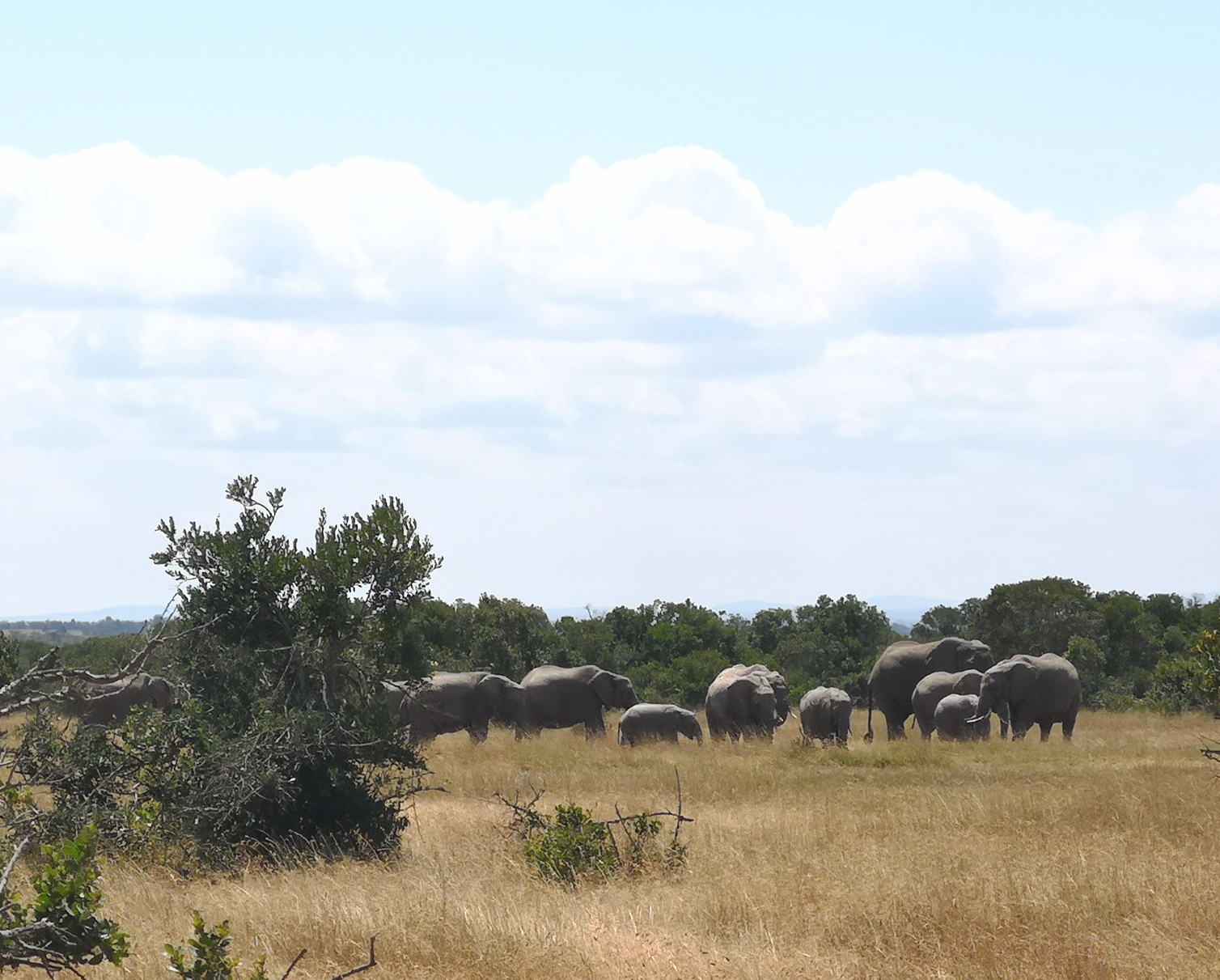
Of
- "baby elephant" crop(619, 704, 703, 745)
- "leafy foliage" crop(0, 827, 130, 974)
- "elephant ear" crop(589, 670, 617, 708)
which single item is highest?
"leafy foliage" crop(0, 827, 130, 974)

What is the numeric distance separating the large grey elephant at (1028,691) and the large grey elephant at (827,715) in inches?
145

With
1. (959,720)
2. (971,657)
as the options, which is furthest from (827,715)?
(971,657)

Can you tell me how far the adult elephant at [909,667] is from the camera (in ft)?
138

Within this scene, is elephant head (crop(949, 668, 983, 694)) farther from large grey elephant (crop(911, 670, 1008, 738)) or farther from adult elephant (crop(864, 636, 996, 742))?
adult elephant (crop(864, 636, 996, 742))

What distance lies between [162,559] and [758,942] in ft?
31.5

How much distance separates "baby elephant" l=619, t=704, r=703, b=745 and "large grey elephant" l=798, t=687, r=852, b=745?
111 inches

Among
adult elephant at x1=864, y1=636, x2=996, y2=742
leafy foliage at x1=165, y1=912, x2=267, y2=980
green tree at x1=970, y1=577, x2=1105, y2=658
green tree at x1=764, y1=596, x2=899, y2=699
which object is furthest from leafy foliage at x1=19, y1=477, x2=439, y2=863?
green tree at x1=970, y1=577, x2=1105, y2=658

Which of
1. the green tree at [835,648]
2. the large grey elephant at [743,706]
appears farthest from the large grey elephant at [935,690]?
the green tree at [835,648]

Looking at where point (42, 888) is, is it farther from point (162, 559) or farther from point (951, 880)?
point (162, 559)

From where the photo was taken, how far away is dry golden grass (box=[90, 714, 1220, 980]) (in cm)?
1070

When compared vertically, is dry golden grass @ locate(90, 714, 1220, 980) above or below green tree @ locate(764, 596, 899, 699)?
below

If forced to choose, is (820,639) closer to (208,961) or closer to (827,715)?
(827,715)

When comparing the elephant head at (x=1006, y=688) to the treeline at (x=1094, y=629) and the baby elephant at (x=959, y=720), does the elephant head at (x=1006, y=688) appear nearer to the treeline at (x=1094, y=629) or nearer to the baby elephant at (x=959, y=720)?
the baby elephant at (x=959, y=720)

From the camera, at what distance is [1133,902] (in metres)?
12.3
